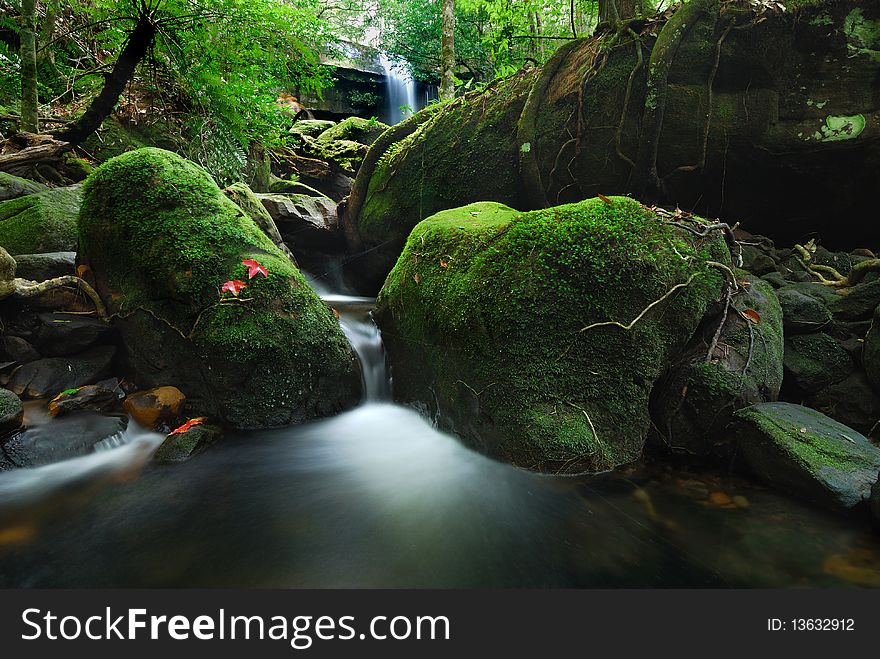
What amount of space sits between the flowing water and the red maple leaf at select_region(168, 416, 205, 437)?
23 cm

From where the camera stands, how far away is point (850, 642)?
5.19 feet

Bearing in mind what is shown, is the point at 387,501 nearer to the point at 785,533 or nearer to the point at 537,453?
the point at 537,453

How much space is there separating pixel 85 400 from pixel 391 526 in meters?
2.70

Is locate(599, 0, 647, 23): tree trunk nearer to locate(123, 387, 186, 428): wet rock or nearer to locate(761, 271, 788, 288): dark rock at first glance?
locate(761, 271, 788, 288): dark rock

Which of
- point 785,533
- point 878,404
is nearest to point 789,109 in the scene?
point 878,404

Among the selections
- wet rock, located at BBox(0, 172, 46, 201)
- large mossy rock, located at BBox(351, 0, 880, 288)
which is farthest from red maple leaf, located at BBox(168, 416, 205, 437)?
large mossy rock, located at BBox(351, 0, 880, 288)

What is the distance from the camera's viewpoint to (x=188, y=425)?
334 cm

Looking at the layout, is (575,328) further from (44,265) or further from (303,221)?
(303,221)

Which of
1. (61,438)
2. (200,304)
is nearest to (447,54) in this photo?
(200,304)

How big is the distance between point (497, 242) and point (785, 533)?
248 centimetres

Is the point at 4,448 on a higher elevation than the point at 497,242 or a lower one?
lower

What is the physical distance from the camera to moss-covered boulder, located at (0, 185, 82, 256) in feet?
13.6

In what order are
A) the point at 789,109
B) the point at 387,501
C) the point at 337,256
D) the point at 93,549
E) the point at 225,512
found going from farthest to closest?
the point at 337,256 → the point at 789,109 → the point at 387,501 → the point at 225,512 → the point at 93,549

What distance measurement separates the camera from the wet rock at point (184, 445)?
3.12 meters
